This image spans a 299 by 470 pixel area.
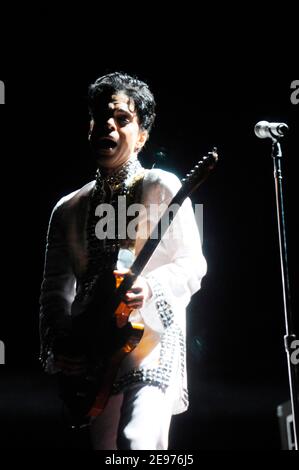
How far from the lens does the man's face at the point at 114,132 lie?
2.45m

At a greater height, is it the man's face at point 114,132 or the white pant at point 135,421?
the man's face at point 114,132

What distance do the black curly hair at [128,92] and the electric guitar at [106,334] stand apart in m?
0.53

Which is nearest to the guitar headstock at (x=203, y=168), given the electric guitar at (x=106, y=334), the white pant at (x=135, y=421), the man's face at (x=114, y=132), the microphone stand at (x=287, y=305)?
the electric guitar at (x=106, y=334)

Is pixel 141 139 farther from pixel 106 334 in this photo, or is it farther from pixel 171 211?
pixel 106 334

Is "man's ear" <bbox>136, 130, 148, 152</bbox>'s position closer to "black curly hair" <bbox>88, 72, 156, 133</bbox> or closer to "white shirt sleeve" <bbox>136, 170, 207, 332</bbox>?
"black curly hair" <bbox>88, 72, 156, 133</bbox>

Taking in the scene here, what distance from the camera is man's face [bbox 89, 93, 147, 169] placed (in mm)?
2449

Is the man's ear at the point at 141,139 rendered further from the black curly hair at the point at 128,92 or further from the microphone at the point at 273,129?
the microphone at the point at 273,129

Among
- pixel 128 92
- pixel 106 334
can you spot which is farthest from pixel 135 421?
pixel 128 92

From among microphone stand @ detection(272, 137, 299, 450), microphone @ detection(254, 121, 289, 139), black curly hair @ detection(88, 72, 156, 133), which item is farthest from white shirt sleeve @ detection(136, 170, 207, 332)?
microphone @ detection(254, 121, 289, 139)

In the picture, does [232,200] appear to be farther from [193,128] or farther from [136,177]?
[136,177]

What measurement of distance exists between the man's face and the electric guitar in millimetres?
416

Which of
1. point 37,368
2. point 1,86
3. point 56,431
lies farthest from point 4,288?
point 1,86

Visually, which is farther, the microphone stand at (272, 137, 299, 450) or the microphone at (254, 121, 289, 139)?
the microphone at (254, 121, 289, 139)

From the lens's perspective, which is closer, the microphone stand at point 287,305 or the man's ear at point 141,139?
the microphone stand at point 287,305
